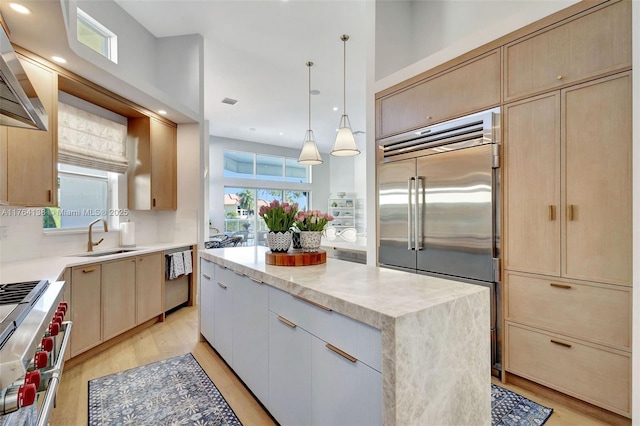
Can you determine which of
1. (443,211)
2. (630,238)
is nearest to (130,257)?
(443,211)

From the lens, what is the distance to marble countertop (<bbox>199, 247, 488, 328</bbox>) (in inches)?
46.2

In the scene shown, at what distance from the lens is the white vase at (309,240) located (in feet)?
7.06

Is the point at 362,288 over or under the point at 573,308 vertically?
over

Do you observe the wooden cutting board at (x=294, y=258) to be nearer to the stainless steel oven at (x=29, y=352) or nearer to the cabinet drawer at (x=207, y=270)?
the cabinet drawer at (x=207, y=270)

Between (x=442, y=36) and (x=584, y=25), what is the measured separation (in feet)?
5.27

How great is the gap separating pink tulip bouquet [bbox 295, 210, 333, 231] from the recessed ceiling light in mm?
2082

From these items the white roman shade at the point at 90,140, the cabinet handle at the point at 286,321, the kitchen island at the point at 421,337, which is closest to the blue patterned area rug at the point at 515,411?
the kitchen island at the point at 421,337

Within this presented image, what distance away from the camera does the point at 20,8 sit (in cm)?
194

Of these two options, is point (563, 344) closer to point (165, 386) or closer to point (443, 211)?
point (443, 211)

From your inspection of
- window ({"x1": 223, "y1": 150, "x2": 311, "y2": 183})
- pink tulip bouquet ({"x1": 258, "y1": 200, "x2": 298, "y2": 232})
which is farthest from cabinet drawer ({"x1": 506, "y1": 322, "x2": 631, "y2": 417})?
window ({"x1": 223, "y1": 150, "x2": 311, "y2": 183})

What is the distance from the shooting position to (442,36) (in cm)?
333

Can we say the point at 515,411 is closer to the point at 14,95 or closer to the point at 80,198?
the point at 14,95

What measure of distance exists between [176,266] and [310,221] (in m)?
2.37

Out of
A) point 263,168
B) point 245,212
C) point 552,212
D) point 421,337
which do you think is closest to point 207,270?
point 421,337
